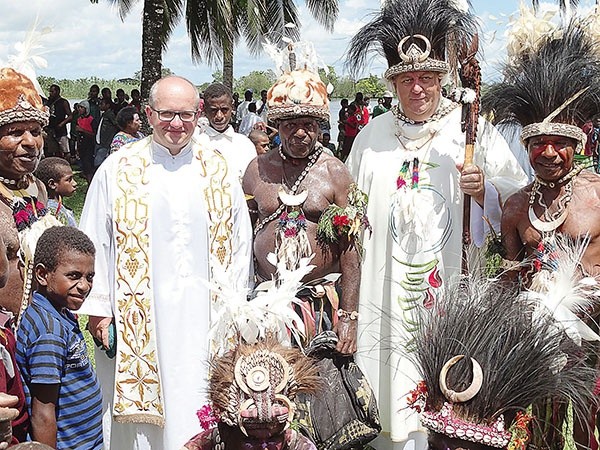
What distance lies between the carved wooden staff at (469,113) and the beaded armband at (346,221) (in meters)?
0.56

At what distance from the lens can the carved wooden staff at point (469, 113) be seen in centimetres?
432

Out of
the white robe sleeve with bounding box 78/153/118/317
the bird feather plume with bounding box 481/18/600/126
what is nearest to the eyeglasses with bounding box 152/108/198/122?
the white robe sleeve with bounding box 78/153/118/317

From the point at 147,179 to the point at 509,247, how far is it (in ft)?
6.04

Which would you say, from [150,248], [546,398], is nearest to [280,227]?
[150,248]

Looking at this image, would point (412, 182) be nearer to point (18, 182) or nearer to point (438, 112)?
point (438, 112)

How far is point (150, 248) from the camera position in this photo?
411 centimetres

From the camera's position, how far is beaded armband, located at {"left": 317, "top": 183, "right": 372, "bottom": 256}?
415 cm

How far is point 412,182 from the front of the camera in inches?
183

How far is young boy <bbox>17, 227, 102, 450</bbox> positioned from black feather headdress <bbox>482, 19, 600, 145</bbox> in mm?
2079

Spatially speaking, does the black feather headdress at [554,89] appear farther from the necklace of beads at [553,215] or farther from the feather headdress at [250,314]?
the feather headdress at [250,314]

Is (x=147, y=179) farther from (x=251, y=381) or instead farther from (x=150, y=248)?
(x=251, y=381)

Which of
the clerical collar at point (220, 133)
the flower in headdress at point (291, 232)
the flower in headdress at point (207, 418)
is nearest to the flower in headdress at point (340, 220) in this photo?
the flower in headdress at point (291, 232)

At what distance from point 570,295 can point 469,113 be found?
4.99ft

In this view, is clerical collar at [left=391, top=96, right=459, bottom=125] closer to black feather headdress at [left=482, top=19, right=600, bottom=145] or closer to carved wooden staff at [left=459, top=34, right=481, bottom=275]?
carved wooden staff at [left=459, top=34, right=481, bottom=275]
